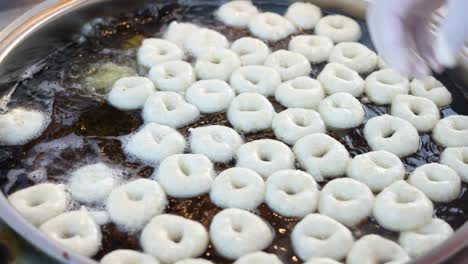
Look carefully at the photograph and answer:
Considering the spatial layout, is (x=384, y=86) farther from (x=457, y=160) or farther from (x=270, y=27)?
(x=270, y=27)

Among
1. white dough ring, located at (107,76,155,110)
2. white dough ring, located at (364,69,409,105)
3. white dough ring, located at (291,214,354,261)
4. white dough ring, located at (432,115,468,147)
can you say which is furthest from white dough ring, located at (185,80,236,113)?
white dough ring, located at (432,115,468,147)

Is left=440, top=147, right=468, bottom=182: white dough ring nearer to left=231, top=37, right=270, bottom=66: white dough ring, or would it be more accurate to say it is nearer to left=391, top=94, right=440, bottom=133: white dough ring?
left=391, top=94, right=440, bottom=133: white dough ring

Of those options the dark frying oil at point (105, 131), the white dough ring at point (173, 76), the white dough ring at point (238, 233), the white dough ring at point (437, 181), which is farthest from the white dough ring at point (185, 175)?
the white dough ring at point (437, 181)

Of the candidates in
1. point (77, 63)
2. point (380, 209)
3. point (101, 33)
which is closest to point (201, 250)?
point (380, 209)

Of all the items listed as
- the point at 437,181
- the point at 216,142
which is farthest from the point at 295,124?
the point at 437,181

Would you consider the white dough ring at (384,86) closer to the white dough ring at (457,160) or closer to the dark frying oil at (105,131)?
the dark frying oil at (105,131)

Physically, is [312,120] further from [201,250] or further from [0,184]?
[0,184]

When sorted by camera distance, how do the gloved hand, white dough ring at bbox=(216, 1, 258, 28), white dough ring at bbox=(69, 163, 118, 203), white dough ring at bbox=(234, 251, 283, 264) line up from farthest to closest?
white dough ring at bbox=(216, 1, 258, 28) → white dough ring at bbox=(69, 163, 118, 203) → the gloved hand → white dough ring at bbox=(234, 251, 283, 264)
